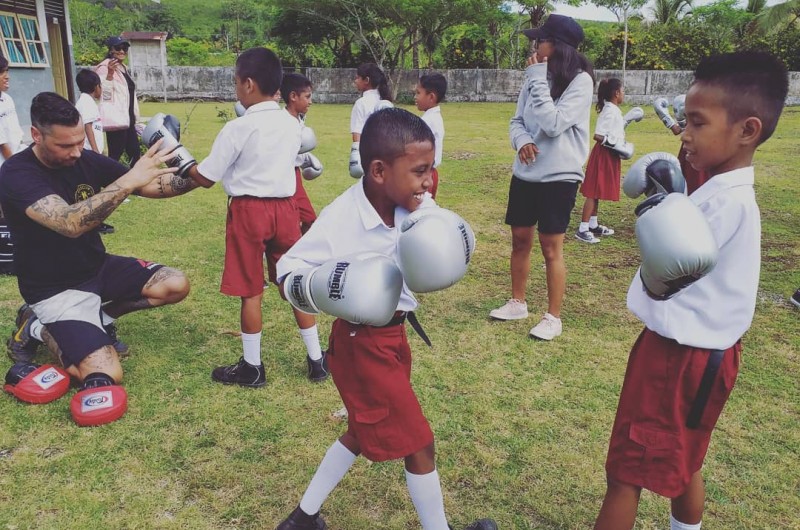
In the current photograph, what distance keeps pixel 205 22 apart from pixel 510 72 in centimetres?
5630

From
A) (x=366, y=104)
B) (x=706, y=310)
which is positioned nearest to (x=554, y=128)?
(x=706, y=310)

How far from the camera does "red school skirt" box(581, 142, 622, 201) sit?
6.88m

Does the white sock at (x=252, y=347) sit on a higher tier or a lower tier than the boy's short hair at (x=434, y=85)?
lower

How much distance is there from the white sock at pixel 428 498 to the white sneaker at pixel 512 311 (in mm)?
2544

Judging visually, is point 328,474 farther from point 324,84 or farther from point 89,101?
point 324,84

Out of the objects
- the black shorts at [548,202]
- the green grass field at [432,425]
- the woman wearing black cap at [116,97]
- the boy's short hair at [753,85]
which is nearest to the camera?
the boy's short hair at [753,85]

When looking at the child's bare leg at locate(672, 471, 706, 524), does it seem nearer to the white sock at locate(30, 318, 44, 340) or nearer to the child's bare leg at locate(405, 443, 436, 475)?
the child's bare leg at locate(405, 443, 436, 475)

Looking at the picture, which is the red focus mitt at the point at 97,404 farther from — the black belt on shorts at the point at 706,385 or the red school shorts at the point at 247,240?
the black belt on shorts at the point at 706,385

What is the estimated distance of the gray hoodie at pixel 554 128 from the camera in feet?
13.3

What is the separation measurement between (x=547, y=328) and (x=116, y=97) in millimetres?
6303

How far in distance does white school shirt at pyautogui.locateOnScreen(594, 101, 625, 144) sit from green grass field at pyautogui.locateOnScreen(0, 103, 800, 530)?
1.92 metres

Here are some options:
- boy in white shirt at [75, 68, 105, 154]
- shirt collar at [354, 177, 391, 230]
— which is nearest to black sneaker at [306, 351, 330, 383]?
shirt collar at [354, 177, 391, 230]

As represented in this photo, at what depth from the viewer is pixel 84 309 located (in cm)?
372

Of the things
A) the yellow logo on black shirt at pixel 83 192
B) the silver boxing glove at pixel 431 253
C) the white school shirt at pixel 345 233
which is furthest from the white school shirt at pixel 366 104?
the silver boxing glove at pixel 431 253
